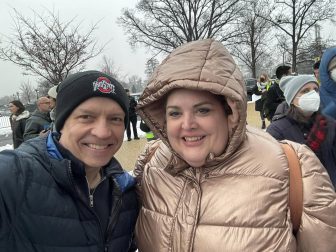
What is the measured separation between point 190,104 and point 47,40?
10.0m

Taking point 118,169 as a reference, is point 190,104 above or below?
above

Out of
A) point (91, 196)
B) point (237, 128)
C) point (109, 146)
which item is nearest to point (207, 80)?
point (237, 128)

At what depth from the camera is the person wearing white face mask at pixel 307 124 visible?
2832mm

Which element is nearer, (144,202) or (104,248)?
(104,248)

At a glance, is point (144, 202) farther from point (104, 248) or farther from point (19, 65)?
point (19, 65)

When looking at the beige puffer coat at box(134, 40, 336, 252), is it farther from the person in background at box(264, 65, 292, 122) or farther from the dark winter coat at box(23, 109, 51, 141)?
the person in background at box(264, 65, 292, 122)

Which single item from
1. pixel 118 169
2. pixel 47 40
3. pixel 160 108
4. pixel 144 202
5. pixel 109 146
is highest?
pixel 47 40

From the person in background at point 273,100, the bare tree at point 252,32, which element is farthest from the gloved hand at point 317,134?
the bare tree at point 252,32

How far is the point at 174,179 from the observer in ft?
5.47

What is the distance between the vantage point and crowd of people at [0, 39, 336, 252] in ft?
4.62

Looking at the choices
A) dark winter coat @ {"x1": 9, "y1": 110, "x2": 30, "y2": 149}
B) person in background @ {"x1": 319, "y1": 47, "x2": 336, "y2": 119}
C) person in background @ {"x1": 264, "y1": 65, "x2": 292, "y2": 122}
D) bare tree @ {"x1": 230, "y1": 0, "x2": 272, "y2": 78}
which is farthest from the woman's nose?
bare tree @ {"x1": 230, "y1": 0, "x2": 272, "y2": 78}

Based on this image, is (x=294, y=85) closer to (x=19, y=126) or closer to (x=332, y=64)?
(x=332, y=64)

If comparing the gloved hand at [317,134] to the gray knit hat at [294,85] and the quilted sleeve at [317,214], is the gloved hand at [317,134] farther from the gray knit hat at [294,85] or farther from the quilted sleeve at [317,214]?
the quilted sleeve at [317,214]

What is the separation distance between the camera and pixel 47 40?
10.4m
